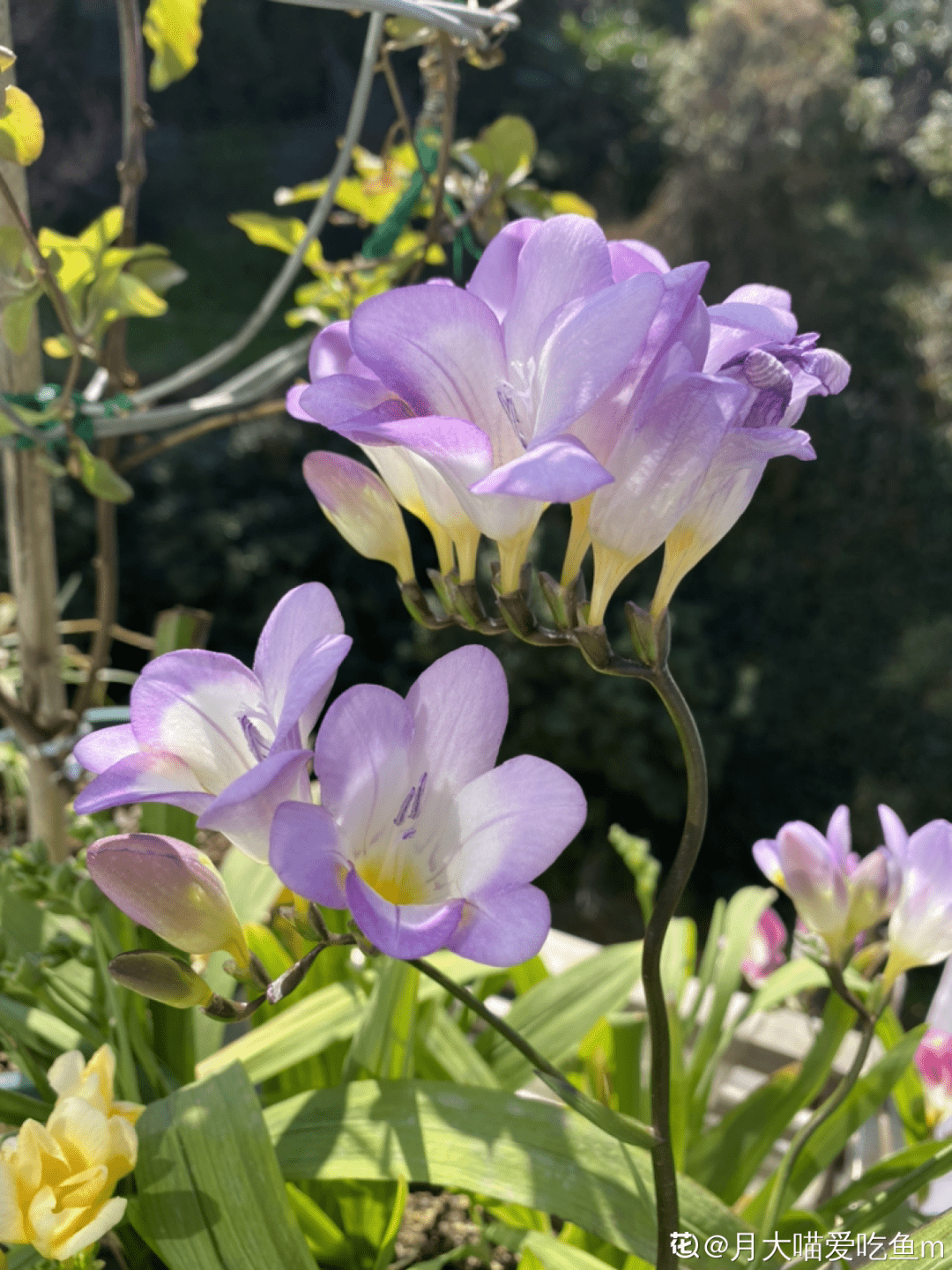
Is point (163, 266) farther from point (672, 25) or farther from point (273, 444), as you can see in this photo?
point (672, 25)

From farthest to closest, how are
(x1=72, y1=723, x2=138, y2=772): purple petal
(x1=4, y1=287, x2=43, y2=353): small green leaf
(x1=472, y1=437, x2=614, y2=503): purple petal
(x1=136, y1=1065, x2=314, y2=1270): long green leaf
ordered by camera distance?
(x1=4, y1=287, x2=43, y2=353): small green leaf, (x1=136, y1=1065, x2=314, y2=1270): long green leaf, (x1=72, y1=723, x2=138, y2=772): purple petal, (x1=472, y1=437, x2=614, y2=503): purple petal

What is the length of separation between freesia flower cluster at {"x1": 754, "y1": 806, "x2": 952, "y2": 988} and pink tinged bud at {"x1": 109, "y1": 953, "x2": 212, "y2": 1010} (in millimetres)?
301

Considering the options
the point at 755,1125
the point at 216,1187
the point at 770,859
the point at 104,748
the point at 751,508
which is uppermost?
the point at 104,748

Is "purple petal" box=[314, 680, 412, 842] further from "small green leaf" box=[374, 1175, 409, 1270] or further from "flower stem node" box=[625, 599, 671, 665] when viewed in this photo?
"small green leaf" box=[374, 1175, 409, 1270]

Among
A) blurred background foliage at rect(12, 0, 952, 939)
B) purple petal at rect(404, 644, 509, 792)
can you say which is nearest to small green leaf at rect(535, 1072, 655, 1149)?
purple petal at rect(404, 644, 509, 792)

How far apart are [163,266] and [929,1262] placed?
0.75m

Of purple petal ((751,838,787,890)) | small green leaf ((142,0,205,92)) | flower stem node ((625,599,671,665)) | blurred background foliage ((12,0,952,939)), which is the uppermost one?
small green leaf ((142,0,205,92))

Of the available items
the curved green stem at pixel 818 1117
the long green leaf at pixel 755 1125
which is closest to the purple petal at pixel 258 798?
the curved green stem at pixel 818 1117

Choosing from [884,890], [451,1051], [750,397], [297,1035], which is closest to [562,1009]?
[451,1051]

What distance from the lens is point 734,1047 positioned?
1019 mm

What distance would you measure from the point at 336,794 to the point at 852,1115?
53cm

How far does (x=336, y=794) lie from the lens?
34cm

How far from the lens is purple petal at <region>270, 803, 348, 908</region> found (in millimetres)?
309

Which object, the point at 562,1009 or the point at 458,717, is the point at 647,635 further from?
the point at 562,1009
